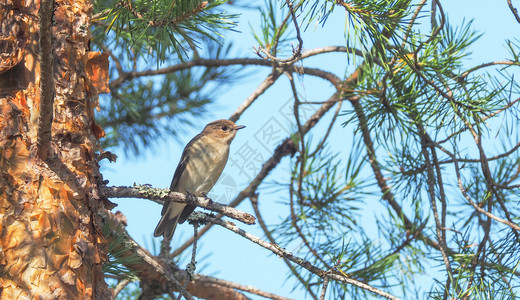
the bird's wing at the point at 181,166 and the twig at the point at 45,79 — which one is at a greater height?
the bird's wing at the point at 181,166

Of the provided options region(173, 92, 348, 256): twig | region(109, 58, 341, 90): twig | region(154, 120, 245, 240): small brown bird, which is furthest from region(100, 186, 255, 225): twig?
region(154, 120, 245, 240): small brown bird

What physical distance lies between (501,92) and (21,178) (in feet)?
7.37

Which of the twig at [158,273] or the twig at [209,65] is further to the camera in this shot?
the twig at [209,65]

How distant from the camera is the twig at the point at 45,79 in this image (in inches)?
67.4

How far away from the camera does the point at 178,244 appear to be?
4.04 meters

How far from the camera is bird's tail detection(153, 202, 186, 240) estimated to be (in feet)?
13.5

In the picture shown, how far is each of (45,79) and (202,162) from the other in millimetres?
2745

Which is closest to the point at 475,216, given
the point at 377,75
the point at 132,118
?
the point at 377,75

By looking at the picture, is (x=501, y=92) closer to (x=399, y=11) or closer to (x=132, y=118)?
(x=399, y=11)

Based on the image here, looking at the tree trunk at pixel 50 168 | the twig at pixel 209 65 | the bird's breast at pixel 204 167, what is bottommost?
the tree trunk at pixel 50 168

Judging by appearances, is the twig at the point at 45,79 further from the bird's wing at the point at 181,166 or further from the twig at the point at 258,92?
the bird's wing at the point at 181,166

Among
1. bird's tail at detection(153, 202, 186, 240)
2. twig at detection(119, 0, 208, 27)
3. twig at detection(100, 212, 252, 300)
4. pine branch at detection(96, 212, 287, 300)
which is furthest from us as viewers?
bird's tail at detection(153, 202, 186, 240)

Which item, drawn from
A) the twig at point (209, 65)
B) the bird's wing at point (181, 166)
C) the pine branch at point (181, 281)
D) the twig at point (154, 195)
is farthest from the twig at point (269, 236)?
the twig at point (154, 195)

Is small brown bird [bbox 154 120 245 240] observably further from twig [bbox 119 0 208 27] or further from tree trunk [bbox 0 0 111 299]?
tree trunk [bbox 0 0 111 299]
